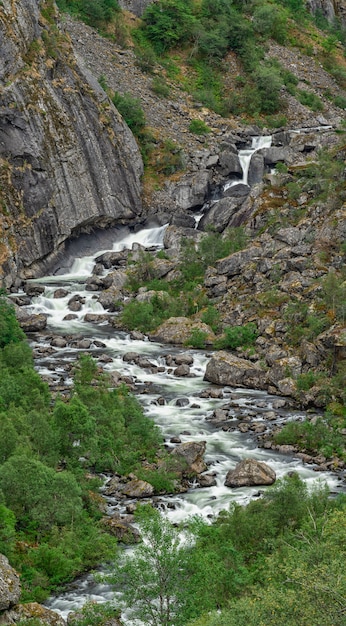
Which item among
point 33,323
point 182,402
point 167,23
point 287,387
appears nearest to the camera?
point 182,402

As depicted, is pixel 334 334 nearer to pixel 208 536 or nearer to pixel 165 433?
pixel 165 433

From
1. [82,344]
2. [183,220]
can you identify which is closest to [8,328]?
[82,344]

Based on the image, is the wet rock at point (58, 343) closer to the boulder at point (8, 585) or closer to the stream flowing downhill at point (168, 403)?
the stream flowing downhill at point (168, 403)

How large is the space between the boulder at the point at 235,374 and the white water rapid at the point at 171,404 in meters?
0.75

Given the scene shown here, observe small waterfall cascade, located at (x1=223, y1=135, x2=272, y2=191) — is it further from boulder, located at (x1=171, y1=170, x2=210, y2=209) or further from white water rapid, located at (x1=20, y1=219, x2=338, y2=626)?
white water rapid, located at (x1=20, y1=219, x2=338, y2=626)

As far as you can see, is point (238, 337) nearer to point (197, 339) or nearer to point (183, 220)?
point (197, 339)

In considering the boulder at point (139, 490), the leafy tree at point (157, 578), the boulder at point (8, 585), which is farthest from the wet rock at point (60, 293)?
the leafy tree at point (157, 578)

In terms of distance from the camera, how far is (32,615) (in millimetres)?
20938

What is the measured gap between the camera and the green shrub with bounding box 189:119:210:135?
87.5 meters

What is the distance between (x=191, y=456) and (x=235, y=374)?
12391 mm

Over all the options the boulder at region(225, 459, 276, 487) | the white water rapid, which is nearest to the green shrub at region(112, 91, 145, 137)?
the white water rapid

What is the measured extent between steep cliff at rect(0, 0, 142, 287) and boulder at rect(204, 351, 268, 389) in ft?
77.2

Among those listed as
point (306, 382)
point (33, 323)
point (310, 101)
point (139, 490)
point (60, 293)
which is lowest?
point (306, 382)

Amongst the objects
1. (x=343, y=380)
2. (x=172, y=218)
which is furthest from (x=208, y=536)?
(x=172, y=218)
